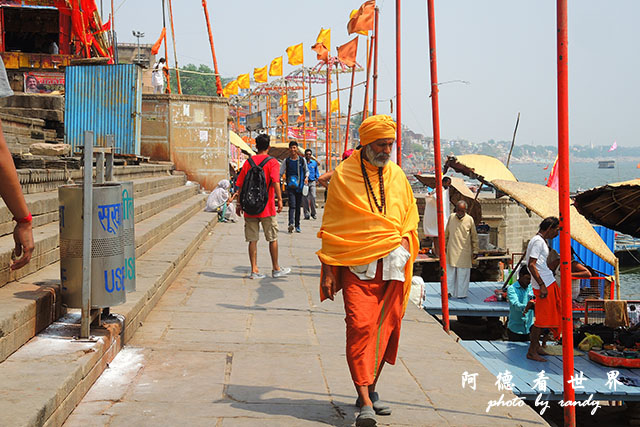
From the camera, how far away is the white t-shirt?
23.9ft

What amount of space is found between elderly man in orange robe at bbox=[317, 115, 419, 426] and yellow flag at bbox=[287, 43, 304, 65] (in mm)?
30727

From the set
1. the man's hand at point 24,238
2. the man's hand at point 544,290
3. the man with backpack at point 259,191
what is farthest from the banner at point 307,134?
the man's hand at point 24,238

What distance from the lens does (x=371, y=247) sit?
12.8 ft

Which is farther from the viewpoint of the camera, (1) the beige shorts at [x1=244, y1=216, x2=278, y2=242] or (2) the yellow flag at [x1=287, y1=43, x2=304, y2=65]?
(2) the yellow flag at [x1=287, y1=43, x2=304, y2=65]

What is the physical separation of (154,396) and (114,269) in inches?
33.4

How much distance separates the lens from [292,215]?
12625mm

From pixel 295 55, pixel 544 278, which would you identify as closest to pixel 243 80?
pixel 295 55

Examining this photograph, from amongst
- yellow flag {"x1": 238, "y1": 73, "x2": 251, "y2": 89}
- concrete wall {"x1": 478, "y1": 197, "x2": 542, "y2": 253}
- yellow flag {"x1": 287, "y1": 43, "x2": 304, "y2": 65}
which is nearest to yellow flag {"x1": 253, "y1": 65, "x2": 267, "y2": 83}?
yellow flag {"x1": 238, "y1": 73, "x2": 251, "y2": 89}

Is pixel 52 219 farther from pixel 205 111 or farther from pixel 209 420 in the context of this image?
pixel 205 111

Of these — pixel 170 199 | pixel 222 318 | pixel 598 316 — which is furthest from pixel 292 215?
pixel 222 318

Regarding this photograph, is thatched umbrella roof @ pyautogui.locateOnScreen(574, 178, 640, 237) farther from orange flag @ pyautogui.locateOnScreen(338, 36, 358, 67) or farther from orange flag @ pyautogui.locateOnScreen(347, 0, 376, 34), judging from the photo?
orange flag @ pyautogui.locateOnScreen(338, 36, 358, 67)

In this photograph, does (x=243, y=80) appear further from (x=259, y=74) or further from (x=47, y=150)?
(x=47, y=150)

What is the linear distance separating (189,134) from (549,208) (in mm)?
10818

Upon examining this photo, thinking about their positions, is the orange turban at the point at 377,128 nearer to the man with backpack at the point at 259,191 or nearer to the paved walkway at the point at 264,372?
the paved walkway at the point at 264,372
